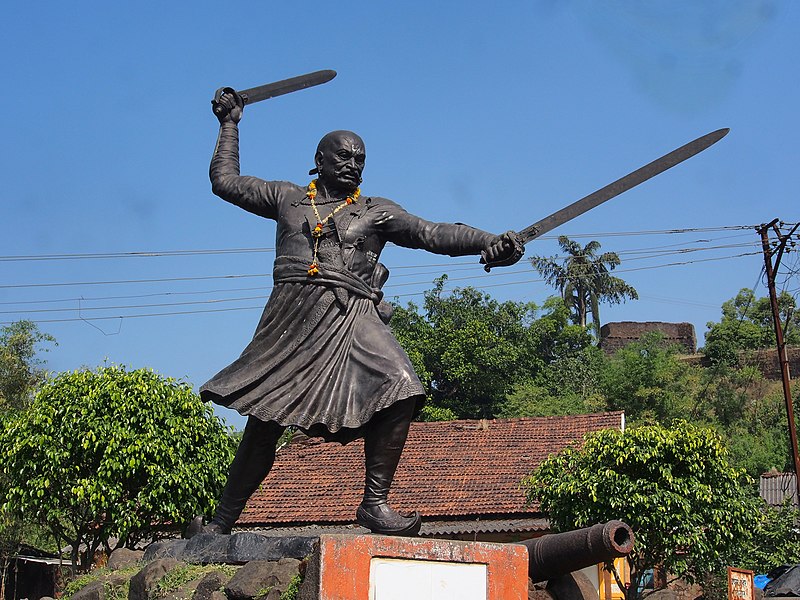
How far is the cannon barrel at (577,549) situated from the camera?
5234 millimetres

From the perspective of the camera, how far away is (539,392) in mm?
36688

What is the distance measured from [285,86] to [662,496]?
10.9 meters

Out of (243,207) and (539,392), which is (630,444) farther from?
(539,392)

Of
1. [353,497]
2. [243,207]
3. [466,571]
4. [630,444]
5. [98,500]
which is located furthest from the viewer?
[353,497]

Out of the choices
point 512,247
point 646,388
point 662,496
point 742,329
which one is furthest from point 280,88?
point 742,329

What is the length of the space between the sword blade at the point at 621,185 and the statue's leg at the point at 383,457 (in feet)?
3.79

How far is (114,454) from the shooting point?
15305mm

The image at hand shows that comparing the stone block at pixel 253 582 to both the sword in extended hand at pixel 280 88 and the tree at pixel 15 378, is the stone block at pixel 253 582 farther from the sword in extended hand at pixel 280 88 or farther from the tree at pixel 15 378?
the tree at pixel 15 378

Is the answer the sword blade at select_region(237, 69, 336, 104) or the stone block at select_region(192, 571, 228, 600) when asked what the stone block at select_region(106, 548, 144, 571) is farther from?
the sword blade at select_region(237, 69, 336, 104)

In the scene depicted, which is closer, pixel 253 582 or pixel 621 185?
pixel 253 582

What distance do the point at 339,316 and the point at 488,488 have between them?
16.1 m

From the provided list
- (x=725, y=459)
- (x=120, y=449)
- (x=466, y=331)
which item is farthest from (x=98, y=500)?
(x=466, y=331)

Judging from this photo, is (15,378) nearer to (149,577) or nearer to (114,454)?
(114,454)

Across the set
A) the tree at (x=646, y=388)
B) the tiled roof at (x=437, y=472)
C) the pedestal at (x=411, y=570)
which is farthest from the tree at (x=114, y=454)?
the tree at (x=646, y=388)
